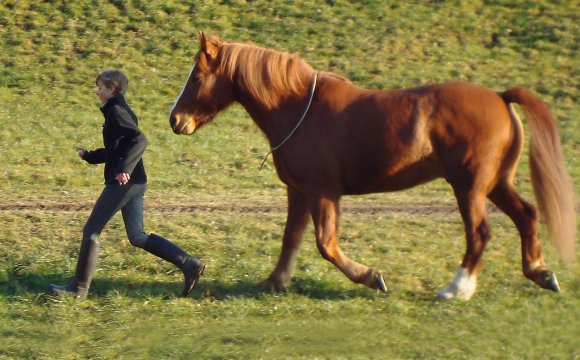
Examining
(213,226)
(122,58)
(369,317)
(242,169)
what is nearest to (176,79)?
(122,58)

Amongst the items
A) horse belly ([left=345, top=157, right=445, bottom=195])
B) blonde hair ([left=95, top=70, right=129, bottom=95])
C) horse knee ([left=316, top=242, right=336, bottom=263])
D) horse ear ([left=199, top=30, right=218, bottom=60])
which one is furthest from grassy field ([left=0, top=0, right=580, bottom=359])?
horse ear ([left=199, top=30, right=218, bottom=60])

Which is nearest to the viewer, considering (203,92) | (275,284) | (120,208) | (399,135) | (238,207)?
(399,135)

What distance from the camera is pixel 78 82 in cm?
1589

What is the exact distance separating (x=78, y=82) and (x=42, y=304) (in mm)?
9081

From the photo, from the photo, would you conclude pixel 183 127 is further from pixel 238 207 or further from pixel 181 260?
pixel 238 207

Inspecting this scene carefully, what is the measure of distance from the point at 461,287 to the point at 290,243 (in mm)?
1369

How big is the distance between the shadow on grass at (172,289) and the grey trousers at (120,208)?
16.8 inches

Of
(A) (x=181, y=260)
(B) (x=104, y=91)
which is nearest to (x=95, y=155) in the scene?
(B) (x=104, y=91)

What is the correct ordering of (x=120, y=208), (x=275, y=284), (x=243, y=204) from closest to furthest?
(x=120, y=208) → (x=275, y=284) → (x=243, y=204)

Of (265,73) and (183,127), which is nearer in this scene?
(265,73)

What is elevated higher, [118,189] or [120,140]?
[120,140]

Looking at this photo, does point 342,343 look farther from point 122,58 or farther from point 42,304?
point 122,58

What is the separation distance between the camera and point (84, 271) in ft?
24.1

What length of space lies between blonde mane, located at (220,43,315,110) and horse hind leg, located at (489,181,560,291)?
170cm
